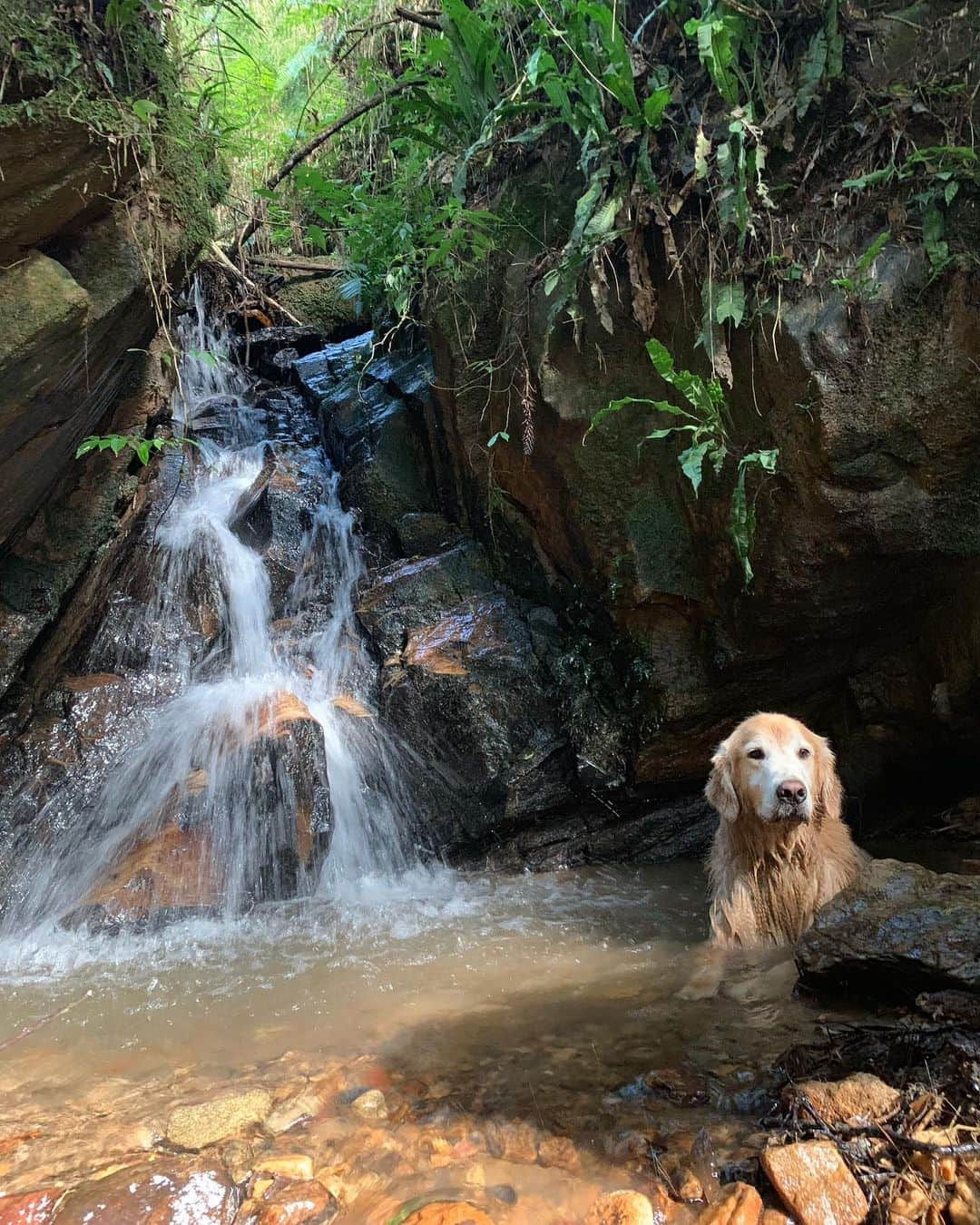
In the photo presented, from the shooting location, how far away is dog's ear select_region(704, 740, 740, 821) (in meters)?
3.62

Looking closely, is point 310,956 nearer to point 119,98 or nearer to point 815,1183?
point 815,1183

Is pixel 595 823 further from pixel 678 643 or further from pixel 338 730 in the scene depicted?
pixel 338 730

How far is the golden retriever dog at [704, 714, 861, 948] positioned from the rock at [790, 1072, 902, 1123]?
1.50m

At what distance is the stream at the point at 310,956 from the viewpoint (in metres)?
2.08

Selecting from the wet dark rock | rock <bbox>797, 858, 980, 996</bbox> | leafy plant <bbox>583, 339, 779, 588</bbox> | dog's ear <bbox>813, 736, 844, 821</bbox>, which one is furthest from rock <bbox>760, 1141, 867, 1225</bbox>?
the wet dark rock

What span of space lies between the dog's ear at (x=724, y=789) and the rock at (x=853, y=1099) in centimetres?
170

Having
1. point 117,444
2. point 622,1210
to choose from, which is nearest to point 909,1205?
point 622,1210

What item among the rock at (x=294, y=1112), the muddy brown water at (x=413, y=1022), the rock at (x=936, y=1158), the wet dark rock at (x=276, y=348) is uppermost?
the wet dark rock at (x=276, y=348)

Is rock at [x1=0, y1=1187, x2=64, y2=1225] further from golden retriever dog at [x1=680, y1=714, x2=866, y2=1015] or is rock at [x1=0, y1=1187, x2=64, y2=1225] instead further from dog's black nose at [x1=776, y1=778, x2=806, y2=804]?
dog's black nose at [x1=776, y1=778, x2=806, y2=804]

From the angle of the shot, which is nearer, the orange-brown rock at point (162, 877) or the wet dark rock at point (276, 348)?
the orange-brown rock at point (162, 877)

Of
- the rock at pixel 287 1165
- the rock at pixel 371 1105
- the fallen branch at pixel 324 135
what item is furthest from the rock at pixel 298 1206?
the fallen branch at pixel 324 135

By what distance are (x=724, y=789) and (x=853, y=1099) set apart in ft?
6.06

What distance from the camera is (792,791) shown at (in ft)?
10.8

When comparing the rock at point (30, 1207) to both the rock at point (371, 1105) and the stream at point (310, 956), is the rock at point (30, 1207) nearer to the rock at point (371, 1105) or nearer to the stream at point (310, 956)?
the stream at point (310, 956)
